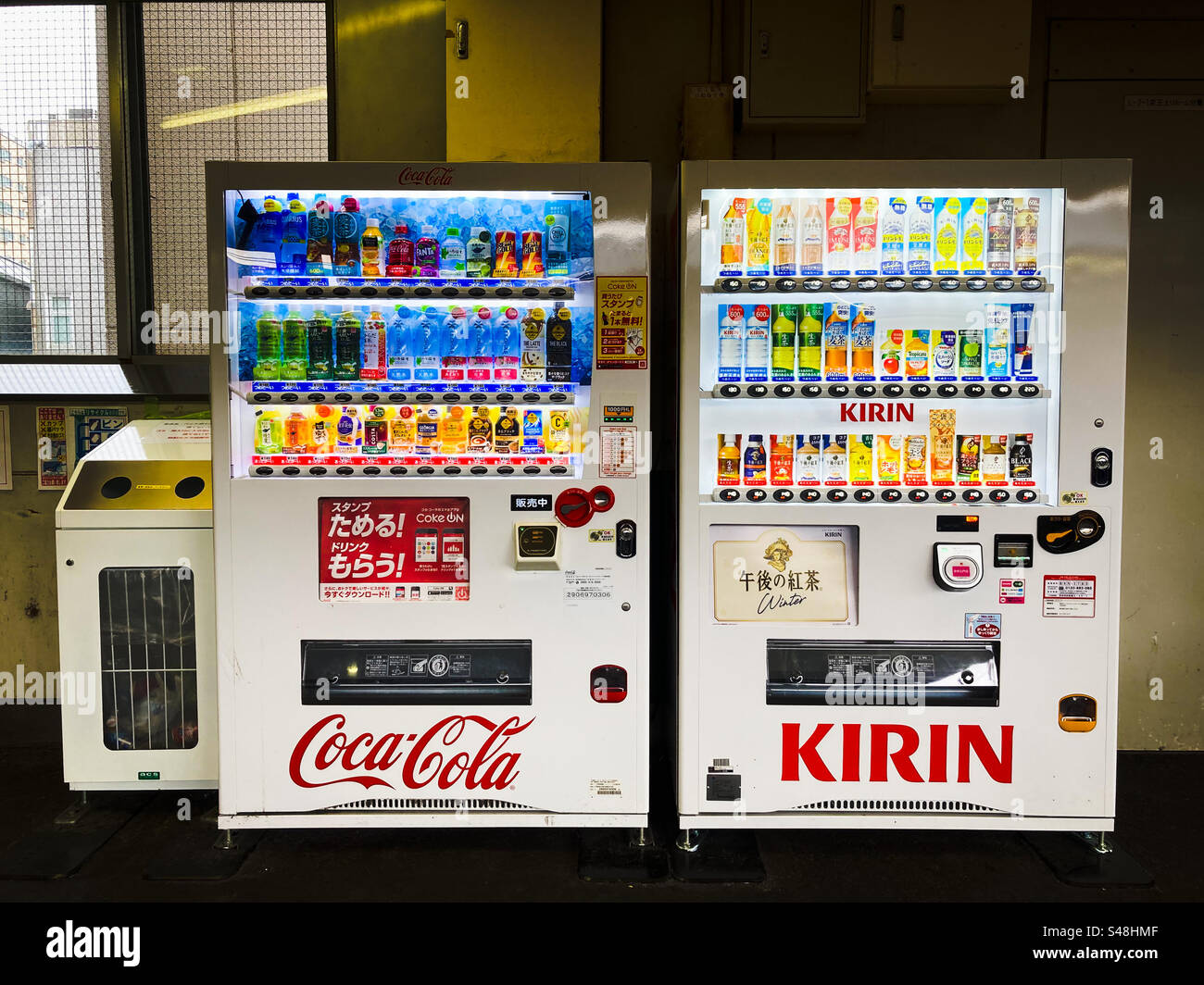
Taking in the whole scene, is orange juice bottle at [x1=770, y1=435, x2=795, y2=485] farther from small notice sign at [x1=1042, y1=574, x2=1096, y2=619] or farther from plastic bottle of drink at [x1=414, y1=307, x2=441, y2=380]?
plastic bottle of drink at [x1=414, y1=307, x2=441, y2=380]

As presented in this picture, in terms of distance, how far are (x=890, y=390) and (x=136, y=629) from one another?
286 cm

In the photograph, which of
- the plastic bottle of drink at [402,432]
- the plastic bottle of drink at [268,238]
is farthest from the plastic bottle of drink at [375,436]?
the plastic bottle of drink at [268,238]

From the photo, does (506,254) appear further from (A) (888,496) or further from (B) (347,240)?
(A) (888,496)

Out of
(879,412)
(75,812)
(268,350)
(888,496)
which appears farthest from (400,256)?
(75,812)

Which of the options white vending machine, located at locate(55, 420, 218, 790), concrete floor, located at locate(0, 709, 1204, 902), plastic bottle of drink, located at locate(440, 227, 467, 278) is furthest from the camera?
white vending machine, located at locate(55, 420, 218, 790)

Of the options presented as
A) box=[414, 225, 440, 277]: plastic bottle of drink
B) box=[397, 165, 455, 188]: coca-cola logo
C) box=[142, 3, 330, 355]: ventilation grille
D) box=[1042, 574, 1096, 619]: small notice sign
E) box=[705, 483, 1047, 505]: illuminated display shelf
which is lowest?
box=[1042, 574, 1096, 619]: small notice sign

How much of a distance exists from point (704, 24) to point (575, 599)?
266 centimetres

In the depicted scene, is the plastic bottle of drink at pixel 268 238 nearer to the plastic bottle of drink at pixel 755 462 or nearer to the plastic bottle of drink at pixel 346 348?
the plastic bottle of drink at pixel 346 348

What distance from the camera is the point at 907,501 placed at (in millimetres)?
2652

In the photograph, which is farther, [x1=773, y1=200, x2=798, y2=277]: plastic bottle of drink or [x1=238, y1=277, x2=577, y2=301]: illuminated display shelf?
[x1=773, y1=200, x2=798, y2=277]: plastic bottle of drink

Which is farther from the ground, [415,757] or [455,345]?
[455,345]

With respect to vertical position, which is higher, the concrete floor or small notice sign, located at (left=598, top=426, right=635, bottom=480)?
small notice sign, located at (left=598, top=426, right=635, bottom=480)

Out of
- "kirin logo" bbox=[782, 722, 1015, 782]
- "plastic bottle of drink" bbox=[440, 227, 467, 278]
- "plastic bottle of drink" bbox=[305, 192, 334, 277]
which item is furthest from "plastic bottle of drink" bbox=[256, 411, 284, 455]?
"kirin logo" bbox=[782, 722, 1015, 782]

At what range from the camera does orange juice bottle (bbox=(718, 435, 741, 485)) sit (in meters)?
2.75
